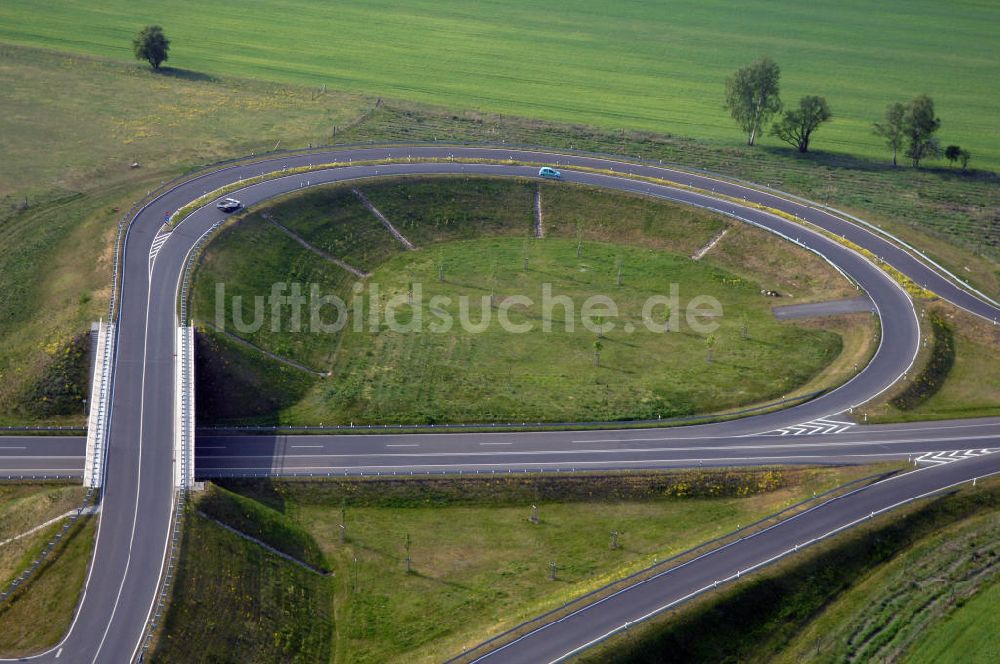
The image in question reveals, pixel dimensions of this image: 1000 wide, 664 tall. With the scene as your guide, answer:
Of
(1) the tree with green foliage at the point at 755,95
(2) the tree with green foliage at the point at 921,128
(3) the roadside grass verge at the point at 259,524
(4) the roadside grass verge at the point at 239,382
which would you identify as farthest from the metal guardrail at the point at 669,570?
(1) the tree with green foliage at the point at 755,95

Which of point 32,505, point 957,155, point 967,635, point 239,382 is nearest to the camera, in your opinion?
point 967,635

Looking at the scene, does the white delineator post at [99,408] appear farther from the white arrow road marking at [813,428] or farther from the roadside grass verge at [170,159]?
the white arrow road marking at [813,428]

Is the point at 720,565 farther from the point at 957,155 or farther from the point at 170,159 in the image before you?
the point at 957,155

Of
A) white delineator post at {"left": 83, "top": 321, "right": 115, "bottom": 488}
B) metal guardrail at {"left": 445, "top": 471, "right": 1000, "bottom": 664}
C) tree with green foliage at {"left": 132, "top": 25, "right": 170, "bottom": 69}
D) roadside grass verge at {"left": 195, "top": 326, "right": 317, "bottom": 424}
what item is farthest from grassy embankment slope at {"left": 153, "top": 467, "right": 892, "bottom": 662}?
tree with green foliage at {"left": 132, "top": 25, "right": 170, "bottom": 69}

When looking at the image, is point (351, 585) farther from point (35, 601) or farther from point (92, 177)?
point (92, 177)

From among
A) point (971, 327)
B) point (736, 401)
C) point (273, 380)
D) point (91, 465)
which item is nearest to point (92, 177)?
point (273, 380)

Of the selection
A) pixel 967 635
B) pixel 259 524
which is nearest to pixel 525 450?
pixel 259 524
